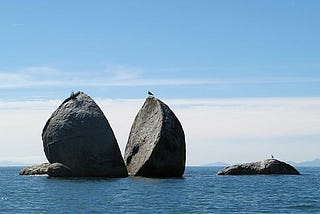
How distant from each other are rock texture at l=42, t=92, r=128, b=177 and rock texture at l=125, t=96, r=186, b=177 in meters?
2.68

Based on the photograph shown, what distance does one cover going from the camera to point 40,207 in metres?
48.3

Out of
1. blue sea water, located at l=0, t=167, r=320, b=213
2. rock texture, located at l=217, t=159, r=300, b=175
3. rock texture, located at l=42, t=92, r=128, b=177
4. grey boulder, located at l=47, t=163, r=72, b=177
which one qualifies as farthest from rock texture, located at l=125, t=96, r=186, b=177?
rock texture, located at l=217, t=159, r=300, b=175

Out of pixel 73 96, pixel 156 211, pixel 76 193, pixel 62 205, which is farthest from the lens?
pixel 73 96

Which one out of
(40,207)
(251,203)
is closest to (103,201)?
(40,207)

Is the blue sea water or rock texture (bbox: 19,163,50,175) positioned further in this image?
rock texture (bbox: 19,163,50,175)

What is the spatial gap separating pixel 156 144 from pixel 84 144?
8.68 meters

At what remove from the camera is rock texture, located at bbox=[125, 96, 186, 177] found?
7744 cm

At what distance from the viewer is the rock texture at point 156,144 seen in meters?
77.4

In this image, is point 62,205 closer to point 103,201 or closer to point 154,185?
point 103,201

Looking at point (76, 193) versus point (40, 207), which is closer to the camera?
point (40, 207)

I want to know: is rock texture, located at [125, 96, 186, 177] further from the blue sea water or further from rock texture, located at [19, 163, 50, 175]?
rock texture, located at [19, 163, 50, 175]

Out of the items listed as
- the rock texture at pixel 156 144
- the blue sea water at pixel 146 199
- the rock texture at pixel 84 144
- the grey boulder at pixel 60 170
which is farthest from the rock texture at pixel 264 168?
the grey boulder at pixel 60 170

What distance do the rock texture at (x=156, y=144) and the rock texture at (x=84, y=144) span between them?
8.78 ft

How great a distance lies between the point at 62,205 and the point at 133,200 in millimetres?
6554
